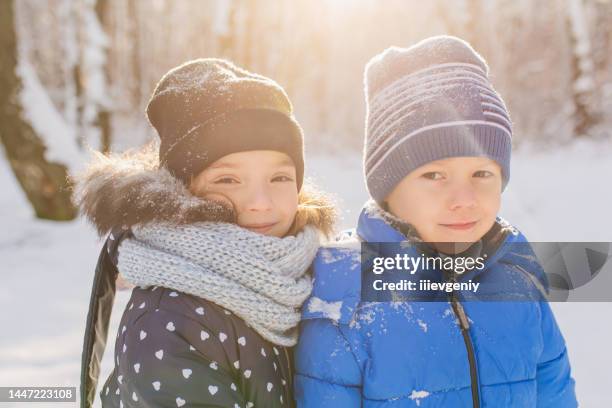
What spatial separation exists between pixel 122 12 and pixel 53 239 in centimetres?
1885

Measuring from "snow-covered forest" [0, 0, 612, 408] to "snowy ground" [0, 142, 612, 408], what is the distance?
16 mm

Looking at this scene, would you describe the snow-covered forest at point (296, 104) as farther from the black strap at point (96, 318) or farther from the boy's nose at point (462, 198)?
the black strap at point (96, 318)

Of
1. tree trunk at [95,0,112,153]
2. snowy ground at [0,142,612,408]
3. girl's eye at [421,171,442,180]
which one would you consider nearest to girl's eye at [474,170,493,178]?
girl's eye at [421,171,442,180]

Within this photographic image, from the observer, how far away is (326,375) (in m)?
1.61

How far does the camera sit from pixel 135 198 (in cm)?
171

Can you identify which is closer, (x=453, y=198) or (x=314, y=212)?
(x=453, y=198)

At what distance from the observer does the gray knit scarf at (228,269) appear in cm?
160

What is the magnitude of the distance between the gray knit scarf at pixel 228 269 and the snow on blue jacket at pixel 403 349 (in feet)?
0.31

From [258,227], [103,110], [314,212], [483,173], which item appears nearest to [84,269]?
[103,110]

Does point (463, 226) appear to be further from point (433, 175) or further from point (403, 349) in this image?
point (403, 349)

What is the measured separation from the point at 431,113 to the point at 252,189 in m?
0.58

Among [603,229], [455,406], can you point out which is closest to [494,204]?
[455,406]

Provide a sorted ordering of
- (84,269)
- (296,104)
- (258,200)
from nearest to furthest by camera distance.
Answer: (258,200) → (84,269) → (296,104)

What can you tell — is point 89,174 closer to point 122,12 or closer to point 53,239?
point 53,239
